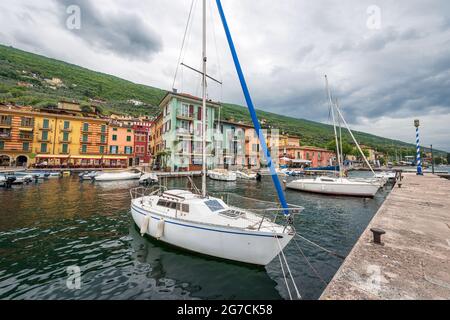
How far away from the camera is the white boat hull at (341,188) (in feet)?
67.9

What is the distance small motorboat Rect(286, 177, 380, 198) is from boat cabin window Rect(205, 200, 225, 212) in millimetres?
18824

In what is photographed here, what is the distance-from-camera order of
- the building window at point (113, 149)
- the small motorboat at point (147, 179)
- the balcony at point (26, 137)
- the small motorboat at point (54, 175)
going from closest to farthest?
1. the small motorboat at point (147, 179)
2. the small motorboat at point (54, 175)
3. the balcony at point (26, 137)
4. the building window at point (113, 149)

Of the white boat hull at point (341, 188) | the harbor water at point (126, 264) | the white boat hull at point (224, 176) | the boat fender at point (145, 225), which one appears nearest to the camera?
the harbor water at point (126, 264)

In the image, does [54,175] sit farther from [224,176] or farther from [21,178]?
[224,176]

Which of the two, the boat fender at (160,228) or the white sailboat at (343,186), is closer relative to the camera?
the boat fender at (160,228)

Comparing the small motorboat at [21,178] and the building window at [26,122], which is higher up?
the building window at [26,122]

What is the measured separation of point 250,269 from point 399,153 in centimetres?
17843

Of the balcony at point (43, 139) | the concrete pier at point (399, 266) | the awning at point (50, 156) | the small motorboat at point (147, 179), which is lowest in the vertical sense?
the concrete pier at point (399, 266)

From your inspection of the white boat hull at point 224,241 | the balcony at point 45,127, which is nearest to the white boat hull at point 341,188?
the white boat hull at point 224,241

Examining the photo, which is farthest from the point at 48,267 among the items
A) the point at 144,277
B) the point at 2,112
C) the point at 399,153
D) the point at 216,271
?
the point at 399,153

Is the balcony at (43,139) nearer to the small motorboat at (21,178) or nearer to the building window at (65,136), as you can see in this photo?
the building window at (65,136)

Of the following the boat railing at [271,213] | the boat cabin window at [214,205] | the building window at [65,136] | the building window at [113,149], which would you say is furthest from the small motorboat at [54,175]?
the boat cabin window at [214,205]

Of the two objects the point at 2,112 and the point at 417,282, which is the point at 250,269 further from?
the point at 2,112
